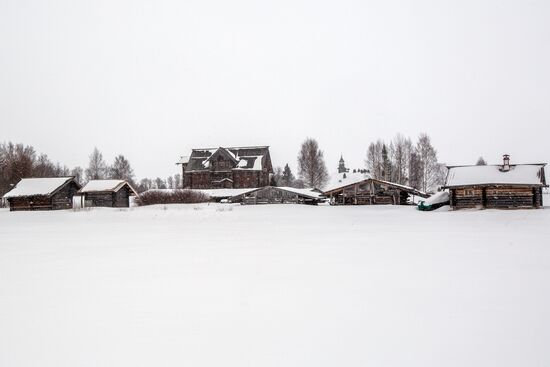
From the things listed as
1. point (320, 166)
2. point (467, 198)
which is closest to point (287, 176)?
point (320, 166)

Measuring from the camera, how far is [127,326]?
18.2 feet

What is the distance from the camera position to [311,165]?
82.6 metres

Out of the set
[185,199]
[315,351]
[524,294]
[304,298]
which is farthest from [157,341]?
[185,199]

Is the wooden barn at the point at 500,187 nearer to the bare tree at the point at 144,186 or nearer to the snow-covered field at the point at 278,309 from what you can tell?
the snow-covered field at the point at 278,309

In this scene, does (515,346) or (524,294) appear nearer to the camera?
(515,346)

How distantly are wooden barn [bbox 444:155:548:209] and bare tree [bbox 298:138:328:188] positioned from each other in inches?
1617

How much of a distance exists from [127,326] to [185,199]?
178 feet

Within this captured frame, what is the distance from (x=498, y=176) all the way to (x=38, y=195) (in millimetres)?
56493

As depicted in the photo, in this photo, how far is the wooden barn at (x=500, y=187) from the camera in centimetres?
4072

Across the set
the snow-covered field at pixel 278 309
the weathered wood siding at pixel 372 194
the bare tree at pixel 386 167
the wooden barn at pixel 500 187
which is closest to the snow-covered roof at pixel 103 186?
the weathered wood siding at pixel 372 194

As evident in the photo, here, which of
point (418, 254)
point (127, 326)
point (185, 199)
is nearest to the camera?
point (127, 326)

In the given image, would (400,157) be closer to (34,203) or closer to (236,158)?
(236,158)

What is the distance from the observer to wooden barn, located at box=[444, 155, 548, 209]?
134 ft

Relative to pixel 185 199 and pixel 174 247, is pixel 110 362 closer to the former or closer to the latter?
pixel 174 247
